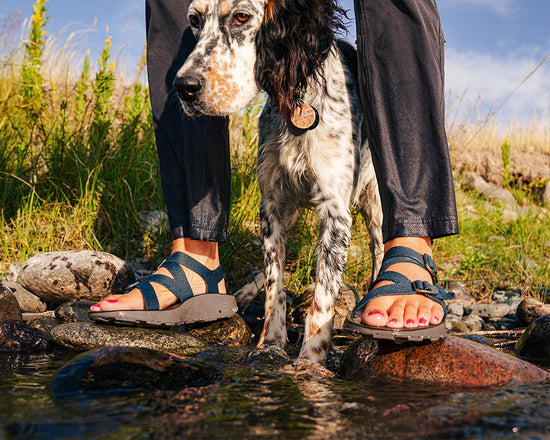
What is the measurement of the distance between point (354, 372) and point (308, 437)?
0.74m

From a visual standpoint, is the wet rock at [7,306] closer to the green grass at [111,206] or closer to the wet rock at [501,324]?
the green grass at [111,206]

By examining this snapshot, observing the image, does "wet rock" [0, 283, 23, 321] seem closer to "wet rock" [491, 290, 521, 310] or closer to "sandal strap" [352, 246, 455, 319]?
"sandal strap" [352, 246, 455, 319]

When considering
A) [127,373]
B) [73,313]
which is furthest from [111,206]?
[127,373]

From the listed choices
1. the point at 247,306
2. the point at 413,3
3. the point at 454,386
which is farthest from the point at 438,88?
the point at 247,306

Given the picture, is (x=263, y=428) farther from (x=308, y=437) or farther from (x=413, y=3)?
(x=413, y=3)

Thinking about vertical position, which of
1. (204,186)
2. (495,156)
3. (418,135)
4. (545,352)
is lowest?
(545,352)

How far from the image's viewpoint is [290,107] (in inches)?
86.3

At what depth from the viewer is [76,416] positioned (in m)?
1.20

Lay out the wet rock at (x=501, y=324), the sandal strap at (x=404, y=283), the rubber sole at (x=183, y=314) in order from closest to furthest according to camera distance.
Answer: the sandal strap at (x=404, y=283) < the rubber sole at (x=183, y=314) < the wet rock at (x=501, y=324)

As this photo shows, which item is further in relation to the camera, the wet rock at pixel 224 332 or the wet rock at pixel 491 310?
the wet rock at pixel 491 310

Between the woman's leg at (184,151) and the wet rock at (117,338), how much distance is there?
1.00 ft

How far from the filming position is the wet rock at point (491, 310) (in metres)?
3.51

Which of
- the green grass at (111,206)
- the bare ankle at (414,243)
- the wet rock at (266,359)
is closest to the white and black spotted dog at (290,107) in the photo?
the wet rock at (266,359)

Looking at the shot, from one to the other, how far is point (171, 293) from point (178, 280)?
0.25 ft
